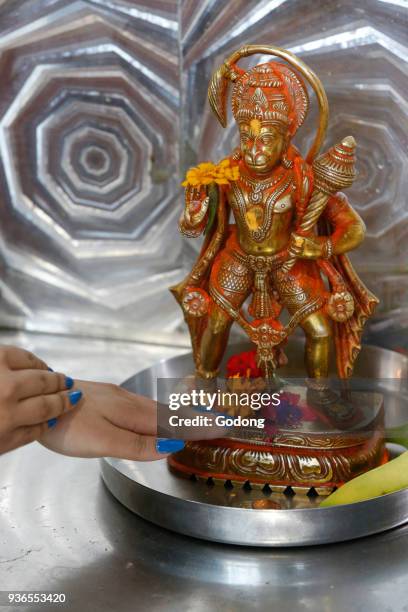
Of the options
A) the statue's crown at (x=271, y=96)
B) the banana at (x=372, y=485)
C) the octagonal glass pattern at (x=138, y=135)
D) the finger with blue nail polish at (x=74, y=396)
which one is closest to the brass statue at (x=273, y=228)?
the statue's crown at (x=271, y=96)

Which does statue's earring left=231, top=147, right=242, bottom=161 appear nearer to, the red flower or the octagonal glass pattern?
the red flower

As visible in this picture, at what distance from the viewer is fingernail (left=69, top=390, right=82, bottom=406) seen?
3.48 ft

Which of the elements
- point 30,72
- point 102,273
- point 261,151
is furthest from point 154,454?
point 30,72

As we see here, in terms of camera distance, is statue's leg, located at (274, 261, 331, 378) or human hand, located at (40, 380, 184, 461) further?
statue's leg, located at (274, 261, 331, 378)

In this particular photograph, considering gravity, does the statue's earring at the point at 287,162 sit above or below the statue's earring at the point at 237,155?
below

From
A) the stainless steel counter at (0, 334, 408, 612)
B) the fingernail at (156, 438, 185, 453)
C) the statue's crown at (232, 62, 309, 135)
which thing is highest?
the statue's crown at (232, 62, 309, 135)

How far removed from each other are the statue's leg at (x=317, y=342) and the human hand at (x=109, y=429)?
24cm

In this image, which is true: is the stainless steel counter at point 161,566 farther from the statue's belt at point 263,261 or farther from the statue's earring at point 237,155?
the statue's earring at point 237,155

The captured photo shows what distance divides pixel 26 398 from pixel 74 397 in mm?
99

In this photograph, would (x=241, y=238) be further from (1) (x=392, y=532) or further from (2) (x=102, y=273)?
(2) (x=102, y=273)

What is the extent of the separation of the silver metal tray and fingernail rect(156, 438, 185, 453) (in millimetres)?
55

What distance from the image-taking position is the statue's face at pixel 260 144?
3.67 feet

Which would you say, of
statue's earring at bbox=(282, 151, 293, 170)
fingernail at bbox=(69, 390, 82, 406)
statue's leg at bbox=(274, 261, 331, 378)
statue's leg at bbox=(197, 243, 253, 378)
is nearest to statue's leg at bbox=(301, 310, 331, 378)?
statue's leg at bbox=(274, 261, 331, 378)

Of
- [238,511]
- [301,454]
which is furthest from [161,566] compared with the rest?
[301,454]
